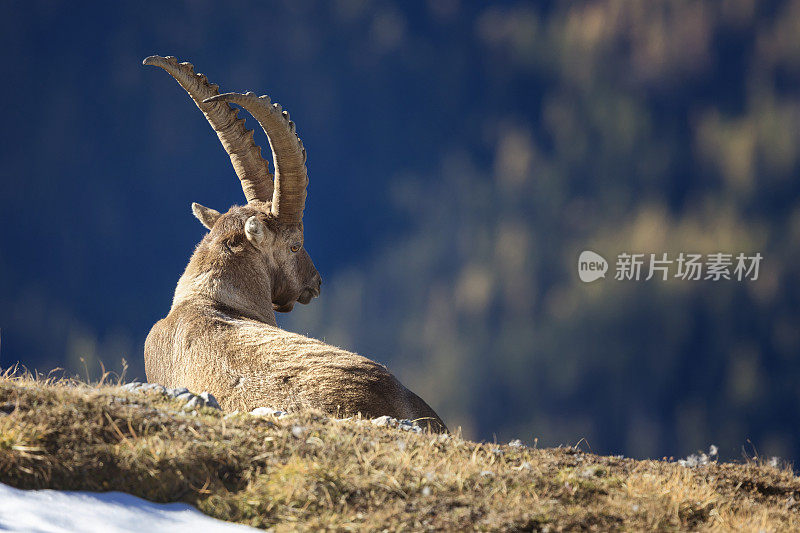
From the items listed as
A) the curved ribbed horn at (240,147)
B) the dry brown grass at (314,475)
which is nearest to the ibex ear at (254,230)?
the curved ribbed horn at (240,147)

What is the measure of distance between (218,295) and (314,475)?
17.9 ft

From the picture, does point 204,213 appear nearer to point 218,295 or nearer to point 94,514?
point 218,295

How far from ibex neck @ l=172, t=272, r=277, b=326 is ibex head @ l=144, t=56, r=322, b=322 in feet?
0.04

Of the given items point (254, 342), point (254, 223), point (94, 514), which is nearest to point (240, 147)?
point (254, 223)

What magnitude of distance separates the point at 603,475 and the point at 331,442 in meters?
2.14

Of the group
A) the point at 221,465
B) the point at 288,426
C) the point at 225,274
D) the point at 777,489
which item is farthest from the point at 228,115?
the point at 777,489

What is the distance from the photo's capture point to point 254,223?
10797 millimetres

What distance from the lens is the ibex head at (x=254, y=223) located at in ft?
34.3

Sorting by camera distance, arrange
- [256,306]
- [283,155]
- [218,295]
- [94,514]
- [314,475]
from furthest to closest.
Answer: [283,155]
[256,306]
[218,295]
[314,475]
[94,514]

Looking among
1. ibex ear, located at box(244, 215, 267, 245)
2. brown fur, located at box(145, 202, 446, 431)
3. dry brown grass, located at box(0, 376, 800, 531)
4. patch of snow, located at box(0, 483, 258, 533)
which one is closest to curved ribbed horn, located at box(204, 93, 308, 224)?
brown fur, located at box(145, 202, 446, 431)

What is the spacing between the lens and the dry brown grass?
4.92m

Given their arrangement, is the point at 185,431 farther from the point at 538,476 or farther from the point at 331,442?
the point at 538,476

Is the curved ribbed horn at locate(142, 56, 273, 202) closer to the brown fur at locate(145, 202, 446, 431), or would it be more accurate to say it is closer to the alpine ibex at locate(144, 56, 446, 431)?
the alpine ibex at locate(144, 56, 446, 431)

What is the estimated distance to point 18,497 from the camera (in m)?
4.74
